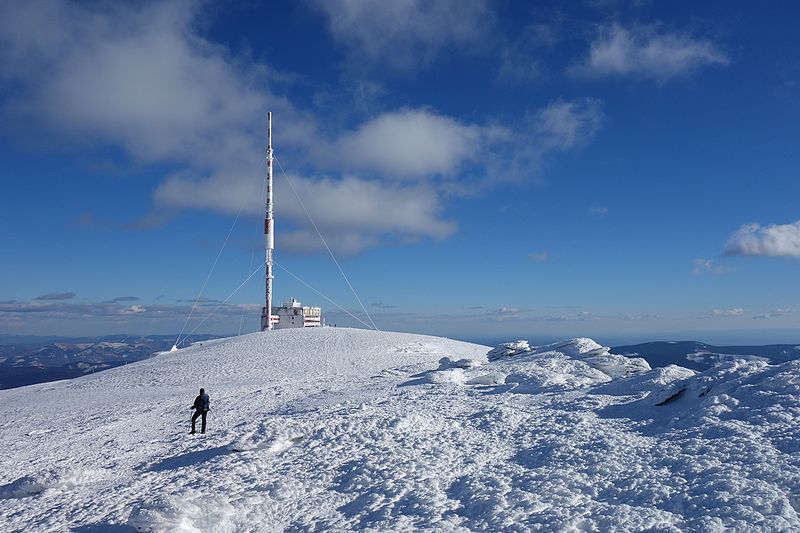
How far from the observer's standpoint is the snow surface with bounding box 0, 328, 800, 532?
35.2 ft

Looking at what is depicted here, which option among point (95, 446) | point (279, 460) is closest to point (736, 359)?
point (279, 460)

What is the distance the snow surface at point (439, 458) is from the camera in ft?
35.2

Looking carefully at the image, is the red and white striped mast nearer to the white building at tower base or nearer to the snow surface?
the white building at tower base

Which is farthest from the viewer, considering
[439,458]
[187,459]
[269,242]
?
[269,242]

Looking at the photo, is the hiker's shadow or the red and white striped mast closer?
the hiker's shadow

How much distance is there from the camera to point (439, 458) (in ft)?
47.0

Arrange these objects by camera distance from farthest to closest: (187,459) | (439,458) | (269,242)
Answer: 1. (269,242)
2. (187,459)
3. (439,458)

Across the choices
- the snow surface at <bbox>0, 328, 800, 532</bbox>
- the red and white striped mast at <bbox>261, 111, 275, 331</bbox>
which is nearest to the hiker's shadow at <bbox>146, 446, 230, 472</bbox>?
the snow surface at <bbox>0, 328, 800, 532</bbox>

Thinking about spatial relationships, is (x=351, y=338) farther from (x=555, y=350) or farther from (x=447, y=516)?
(x=447, y=516)

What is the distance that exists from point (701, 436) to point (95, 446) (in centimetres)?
1960

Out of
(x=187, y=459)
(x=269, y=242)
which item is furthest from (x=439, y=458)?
(x=269, y=242)

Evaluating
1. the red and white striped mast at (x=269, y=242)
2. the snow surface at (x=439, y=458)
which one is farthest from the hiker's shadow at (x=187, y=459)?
the red and white striped mast at (x=269, y=242)

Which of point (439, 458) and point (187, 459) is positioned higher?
point (439, 458)

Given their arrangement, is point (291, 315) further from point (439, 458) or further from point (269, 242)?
Answer: point (439, 458)
